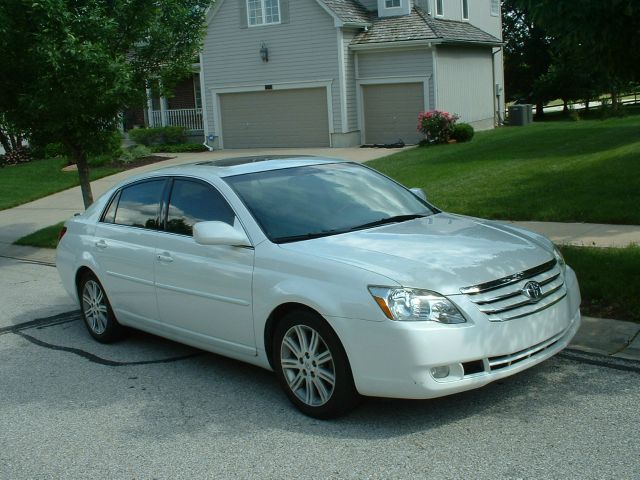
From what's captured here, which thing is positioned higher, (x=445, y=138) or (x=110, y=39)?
(x=110, y=39)

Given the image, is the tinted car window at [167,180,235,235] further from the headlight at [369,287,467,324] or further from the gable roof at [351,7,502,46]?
the gable roof at [351,7,502,46]

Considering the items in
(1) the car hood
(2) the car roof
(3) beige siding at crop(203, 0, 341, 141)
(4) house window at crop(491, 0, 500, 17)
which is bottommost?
(1) the car hood

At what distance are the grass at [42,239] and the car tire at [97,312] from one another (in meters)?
6.52

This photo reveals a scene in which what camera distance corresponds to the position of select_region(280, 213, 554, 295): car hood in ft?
16.8

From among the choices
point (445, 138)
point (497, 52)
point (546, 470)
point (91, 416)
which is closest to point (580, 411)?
point (546, 470)

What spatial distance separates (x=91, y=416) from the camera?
5820 millimetres

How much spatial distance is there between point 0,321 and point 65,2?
536 centimetres

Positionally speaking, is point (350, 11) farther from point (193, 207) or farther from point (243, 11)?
point (193, 207)

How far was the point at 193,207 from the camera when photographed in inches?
261

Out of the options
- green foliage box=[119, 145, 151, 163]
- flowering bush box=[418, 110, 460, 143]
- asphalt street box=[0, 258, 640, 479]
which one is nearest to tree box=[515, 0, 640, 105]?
→ asphalt street box=[0, 258, 640, 479]

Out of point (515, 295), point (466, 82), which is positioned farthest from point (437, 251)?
point (466, 82)

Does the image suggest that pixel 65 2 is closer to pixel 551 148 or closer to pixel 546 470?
pixel 546 470

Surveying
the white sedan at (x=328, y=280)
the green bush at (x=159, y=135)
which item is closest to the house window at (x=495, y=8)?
the green bush at (x=159, y=135)

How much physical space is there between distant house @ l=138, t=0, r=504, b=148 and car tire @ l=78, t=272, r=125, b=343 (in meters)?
20.0
